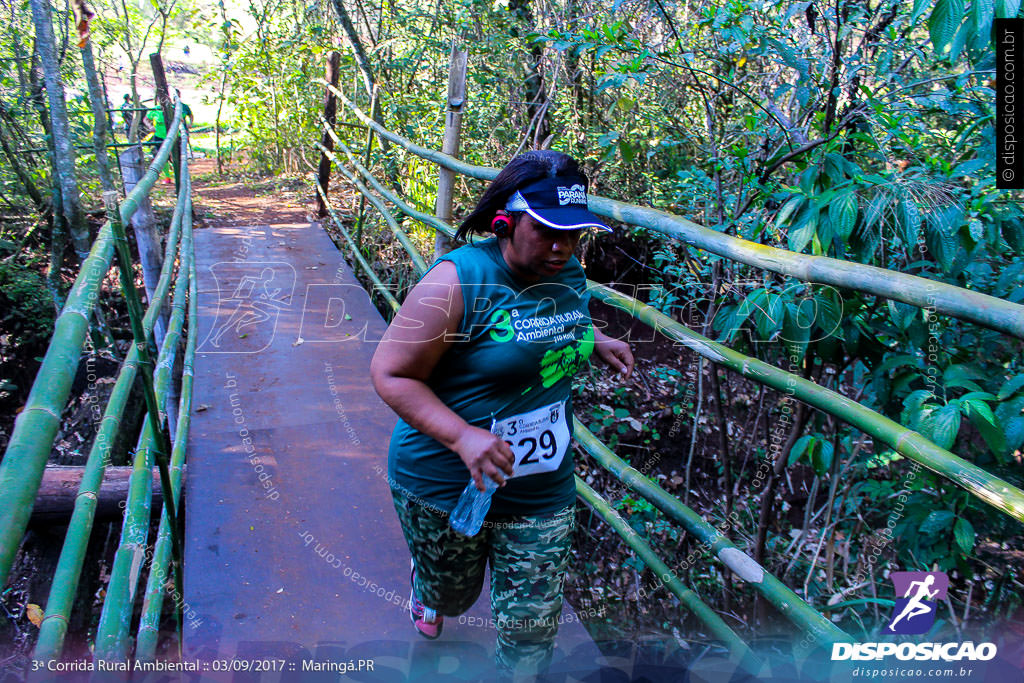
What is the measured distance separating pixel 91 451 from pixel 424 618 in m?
0.95

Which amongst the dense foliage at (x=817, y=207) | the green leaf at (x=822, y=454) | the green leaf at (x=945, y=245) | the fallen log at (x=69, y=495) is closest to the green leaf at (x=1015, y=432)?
the dense foliage at (x=817, y=207)

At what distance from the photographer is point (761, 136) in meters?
2.97

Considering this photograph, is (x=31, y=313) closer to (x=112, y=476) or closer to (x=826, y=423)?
(x=112, y=476)

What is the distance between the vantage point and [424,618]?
77.3 inches

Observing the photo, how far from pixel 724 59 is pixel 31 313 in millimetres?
5478

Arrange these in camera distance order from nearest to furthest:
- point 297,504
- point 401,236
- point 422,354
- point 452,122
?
point 422,354, point 297,504, point 452,122, point 401,236

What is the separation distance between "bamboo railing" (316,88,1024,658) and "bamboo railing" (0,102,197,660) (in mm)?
1259

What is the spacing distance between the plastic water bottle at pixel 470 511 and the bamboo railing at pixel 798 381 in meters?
0.62

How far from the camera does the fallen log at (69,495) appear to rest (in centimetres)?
292

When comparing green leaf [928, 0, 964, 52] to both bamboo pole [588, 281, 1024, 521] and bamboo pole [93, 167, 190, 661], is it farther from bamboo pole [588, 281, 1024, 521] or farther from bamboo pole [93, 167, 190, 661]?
bamboo pole [93, 167, 190, 661]

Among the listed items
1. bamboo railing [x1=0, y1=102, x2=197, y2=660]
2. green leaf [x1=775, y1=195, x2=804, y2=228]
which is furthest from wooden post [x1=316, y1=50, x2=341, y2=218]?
green leaf [x1=775, y1=195, x2=804, y2=228]

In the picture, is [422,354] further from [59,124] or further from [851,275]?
[59,124]

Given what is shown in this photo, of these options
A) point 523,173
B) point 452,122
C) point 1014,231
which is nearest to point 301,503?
point 523,173

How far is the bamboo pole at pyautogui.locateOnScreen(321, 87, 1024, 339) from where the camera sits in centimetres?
107
